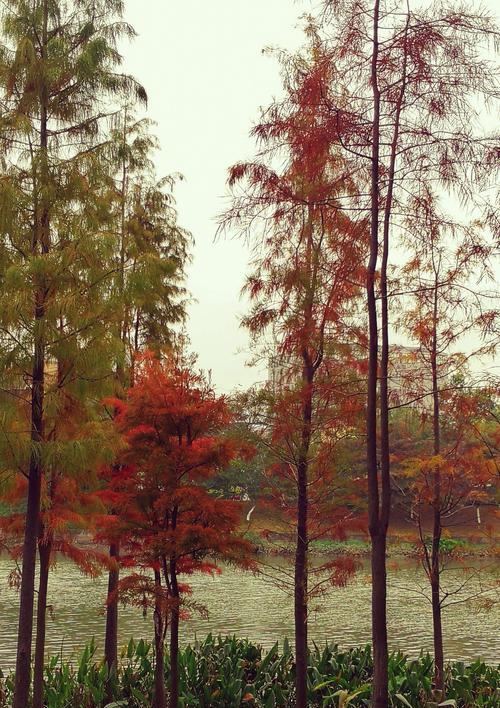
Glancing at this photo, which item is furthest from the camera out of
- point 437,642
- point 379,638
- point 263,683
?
point 263,683

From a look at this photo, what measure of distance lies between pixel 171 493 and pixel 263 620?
14202mm

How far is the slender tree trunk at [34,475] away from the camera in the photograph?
11.3 m

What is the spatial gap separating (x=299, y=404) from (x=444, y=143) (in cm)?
535

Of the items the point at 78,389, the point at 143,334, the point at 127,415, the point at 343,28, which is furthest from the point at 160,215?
the point at 343,28

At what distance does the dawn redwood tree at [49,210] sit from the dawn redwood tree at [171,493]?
85.6 inches

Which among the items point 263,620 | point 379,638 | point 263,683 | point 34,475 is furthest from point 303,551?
point 263,620

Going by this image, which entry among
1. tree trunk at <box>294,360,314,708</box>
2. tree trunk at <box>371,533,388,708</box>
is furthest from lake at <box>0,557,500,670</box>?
tree trunk at <box>371,533,388,708</box>

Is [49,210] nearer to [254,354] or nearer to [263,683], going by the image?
[254,354]

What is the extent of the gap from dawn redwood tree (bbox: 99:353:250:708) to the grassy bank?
0.93 meters

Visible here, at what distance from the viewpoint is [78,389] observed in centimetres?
1220

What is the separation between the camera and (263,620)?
2675 cm

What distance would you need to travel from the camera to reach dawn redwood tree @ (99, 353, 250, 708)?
1382 cm

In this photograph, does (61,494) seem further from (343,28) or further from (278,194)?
(343,28)

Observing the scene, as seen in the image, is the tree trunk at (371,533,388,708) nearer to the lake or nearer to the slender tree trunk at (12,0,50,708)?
the slender tree trunk at (12,0,50,708)
